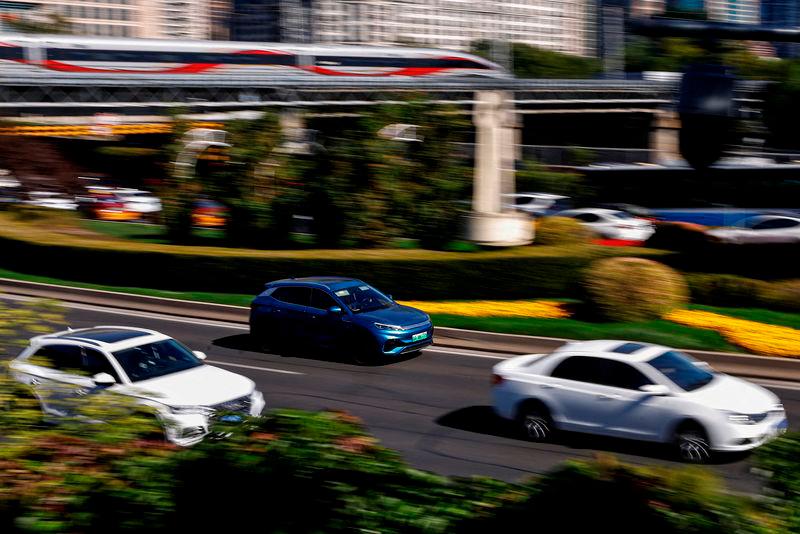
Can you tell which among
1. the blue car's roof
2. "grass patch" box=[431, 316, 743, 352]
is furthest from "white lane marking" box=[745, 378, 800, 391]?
the blue car's roof

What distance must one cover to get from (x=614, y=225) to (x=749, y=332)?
16.0 meters

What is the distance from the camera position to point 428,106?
1164 inches

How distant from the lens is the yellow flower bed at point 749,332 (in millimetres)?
18297

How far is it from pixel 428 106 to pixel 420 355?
1254cm

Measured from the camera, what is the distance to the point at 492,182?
32.0 meters

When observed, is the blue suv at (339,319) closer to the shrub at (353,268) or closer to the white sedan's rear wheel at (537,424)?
the shrub at (353,268)

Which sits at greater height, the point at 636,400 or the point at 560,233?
the point at 560,233

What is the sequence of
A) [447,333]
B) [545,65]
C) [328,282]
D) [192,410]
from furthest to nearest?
[545,65]
[447,333]
[328,282]
[192,410]

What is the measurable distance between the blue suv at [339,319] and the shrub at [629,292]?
14.1 feet

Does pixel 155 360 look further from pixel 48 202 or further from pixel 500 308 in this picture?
pixel 48 202

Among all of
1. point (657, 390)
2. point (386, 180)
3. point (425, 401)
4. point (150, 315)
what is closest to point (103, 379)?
point (425, 401)

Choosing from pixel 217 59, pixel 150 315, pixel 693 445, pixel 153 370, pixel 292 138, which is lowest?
pixel 150 315

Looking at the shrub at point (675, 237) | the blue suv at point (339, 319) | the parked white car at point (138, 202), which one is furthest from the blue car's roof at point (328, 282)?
the parked white car at point (138, 202)

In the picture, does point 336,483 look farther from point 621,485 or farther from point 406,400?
point 406,400
